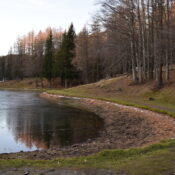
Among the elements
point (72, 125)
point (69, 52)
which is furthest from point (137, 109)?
point (69, 52)

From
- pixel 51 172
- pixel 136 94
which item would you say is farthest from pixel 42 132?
pixel 136 94

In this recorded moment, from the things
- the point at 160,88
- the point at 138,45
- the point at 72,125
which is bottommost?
the point at 72,125

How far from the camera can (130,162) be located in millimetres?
6977

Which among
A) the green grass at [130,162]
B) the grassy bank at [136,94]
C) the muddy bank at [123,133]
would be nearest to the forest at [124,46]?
the grassy bank at [136,94]

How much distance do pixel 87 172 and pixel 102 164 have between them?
775 mm

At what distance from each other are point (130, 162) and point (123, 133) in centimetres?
720

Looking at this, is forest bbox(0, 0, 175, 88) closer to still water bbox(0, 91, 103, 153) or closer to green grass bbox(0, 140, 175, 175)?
still water bbox(0, 91, 103, 153)

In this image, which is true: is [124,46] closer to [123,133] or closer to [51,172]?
[123,133]

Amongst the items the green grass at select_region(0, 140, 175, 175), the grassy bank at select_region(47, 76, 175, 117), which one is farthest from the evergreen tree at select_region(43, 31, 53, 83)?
the green grass at select_region(0, 140, 175, 175)

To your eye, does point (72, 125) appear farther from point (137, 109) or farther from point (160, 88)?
point (160, 88)

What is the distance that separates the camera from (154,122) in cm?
1602

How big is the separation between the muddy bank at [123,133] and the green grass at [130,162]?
169 cm

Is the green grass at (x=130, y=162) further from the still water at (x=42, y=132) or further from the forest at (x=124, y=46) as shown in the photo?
Result: the forest at (x=124, y=46)

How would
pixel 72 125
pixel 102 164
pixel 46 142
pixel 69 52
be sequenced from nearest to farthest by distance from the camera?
pixel 102 164 < pixel 46 142 < pixel 72 125 < pixel 69 52
